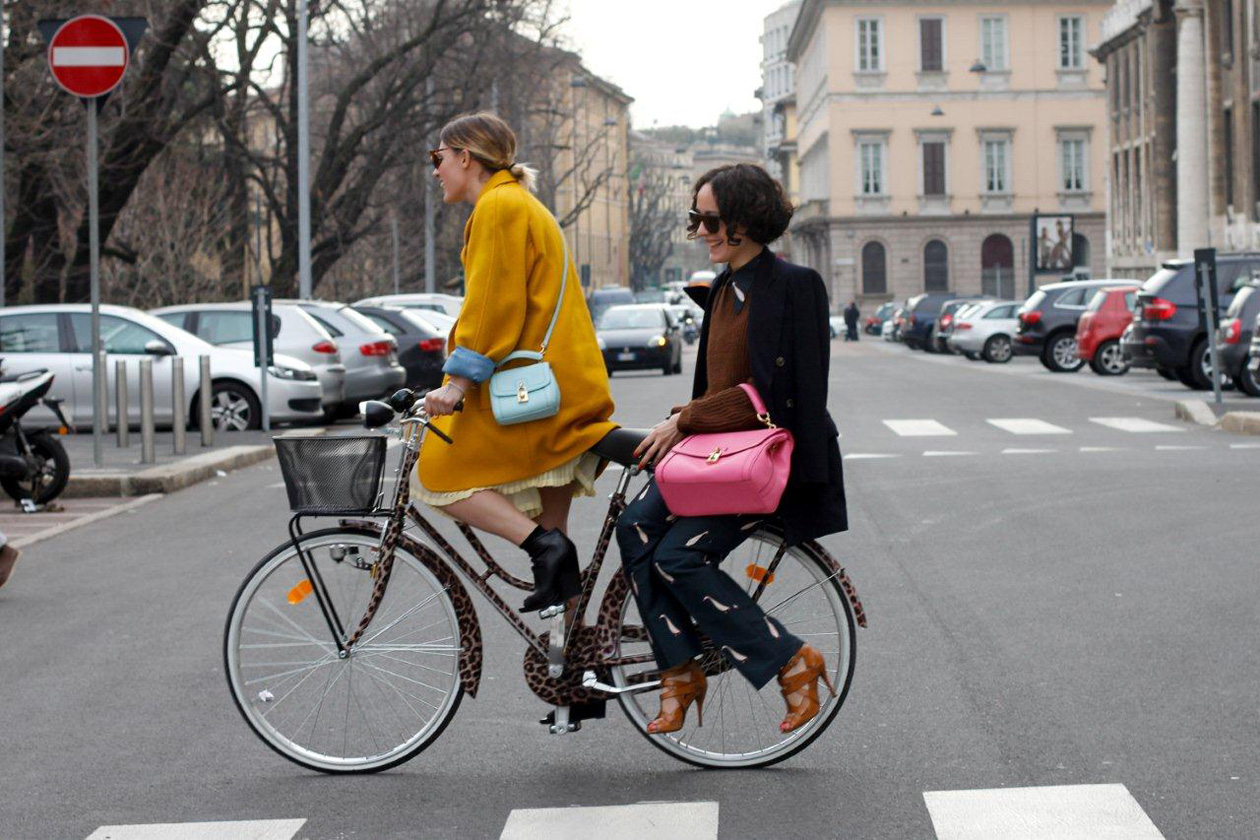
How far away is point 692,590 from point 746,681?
36cm

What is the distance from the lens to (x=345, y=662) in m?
6.08

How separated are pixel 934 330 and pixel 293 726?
164 feet

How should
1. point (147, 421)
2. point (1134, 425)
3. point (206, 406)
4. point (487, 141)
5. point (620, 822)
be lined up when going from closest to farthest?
point (620, 822) → point (487, 141) → point (147, 421) → point (206, 406) → point (1134, 425)

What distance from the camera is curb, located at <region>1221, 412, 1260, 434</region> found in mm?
19688

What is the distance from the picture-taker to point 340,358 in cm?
2380

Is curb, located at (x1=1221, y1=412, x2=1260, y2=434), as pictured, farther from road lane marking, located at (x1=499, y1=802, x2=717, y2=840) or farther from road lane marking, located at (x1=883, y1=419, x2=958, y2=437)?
road lane marking, located at (x1=499, y1=802, x2=717, y2=840)

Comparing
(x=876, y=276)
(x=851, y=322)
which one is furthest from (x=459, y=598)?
(x=876, y=276)

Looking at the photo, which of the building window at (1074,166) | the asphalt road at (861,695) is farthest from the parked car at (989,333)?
the building window at (1074,166)

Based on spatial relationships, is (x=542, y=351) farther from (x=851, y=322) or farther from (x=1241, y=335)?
(x=851, y=322)

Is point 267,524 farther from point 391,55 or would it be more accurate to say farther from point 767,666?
point 391,55

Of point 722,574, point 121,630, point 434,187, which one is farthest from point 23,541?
point 434,187

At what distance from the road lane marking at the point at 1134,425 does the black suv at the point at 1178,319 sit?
Result: 5243 millimetres

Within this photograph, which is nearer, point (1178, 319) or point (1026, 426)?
point (1026, 426)

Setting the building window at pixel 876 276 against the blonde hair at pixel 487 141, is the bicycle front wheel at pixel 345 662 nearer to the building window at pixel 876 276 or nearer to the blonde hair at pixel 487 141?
the blonde hair at pixel 487 141
